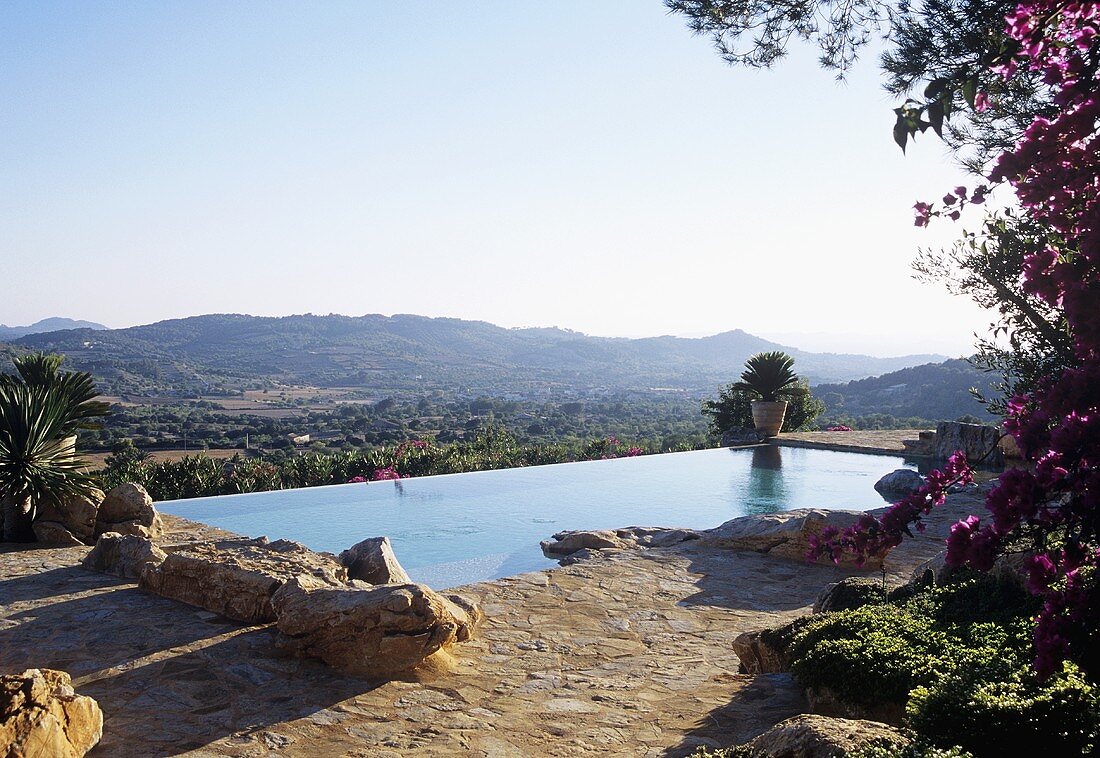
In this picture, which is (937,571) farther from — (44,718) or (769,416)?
(769,416)

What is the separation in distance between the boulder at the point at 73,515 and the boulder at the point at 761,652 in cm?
718

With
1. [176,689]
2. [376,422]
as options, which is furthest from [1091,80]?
[376,422]

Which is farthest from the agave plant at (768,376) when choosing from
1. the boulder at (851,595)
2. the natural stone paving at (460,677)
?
the boulder at (851,595)

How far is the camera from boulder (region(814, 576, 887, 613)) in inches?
205

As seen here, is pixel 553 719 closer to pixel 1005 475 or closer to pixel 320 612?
pixel 320 612

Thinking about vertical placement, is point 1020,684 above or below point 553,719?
above

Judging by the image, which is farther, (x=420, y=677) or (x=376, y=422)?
(x=376, y=422)

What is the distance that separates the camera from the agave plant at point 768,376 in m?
20.0

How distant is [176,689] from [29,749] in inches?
45.1

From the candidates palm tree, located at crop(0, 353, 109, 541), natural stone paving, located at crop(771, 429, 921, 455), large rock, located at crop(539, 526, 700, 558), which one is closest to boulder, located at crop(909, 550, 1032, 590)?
large rock, located at crop(539, 526, 700, 558)

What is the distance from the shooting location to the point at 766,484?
1457 centimetres

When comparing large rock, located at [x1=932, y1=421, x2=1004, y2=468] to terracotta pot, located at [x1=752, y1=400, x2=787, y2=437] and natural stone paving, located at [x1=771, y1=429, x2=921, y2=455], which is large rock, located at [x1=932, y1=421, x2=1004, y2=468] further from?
terracotta pot, located at [x1=752, y1=400, x2=787, y2=437]

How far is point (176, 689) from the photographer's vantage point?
174 inches

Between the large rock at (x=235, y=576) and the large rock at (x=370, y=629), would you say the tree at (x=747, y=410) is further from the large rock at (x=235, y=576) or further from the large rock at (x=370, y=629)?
the large rock at (x=370, y=629)
